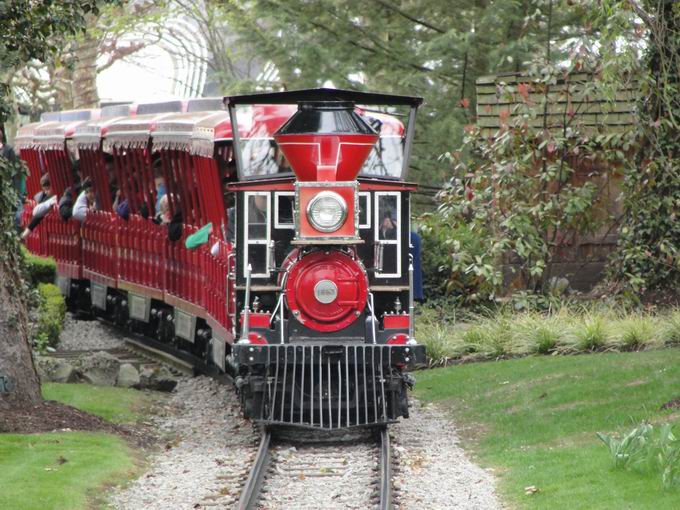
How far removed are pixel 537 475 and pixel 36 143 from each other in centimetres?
1563

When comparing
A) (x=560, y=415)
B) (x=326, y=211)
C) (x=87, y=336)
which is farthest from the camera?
(x=87, y=336)

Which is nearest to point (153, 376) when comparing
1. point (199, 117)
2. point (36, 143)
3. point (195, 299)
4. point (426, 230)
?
point (195, 299)

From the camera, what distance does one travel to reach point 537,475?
10.0 metres

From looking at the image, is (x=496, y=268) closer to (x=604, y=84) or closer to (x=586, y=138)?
(x=586, y=138)

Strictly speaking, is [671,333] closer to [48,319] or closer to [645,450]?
[645,450]

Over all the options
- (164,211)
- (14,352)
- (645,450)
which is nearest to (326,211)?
(14,352)

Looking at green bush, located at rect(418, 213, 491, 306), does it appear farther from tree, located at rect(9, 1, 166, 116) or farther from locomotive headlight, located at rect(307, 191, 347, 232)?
tree, located at rect(9, 1, 166, 116)

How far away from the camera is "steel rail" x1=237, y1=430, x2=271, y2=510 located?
30.2 feet

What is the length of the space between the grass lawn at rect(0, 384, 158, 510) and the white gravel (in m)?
7.59

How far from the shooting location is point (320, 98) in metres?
11.7

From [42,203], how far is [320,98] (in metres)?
12.3

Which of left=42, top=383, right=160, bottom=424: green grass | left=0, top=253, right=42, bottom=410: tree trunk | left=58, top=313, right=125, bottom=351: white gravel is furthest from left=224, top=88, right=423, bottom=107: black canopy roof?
left=58, top=313, right=125, bottom=351: white gravel

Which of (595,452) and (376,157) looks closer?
(595,452)

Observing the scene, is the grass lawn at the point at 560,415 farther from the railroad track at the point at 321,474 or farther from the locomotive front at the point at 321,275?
the locomotive front at the point at 321,275
